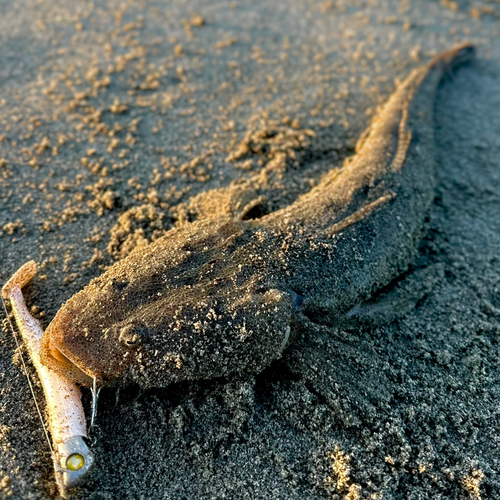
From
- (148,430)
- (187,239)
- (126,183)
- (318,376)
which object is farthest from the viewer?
(126,183)

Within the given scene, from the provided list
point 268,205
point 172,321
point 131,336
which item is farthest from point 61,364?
point 268,205

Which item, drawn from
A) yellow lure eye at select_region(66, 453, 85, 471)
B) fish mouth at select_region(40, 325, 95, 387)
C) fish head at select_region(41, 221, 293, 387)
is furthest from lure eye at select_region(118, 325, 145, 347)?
yellow lure eye at select_region(66, 453, 85, 471)

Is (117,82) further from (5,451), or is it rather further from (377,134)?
(5,451)

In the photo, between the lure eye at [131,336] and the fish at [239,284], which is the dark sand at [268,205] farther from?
the lure eye at [131,336]

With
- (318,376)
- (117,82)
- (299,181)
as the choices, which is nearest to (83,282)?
(318,376)

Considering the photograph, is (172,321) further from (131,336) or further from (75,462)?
(75,462)

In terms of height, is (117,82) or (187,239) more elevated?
(117,82)

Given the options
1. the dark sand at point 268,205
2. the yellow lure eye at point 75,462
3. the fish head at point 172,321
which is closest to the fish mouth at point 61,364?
the fish head at point 172,321
